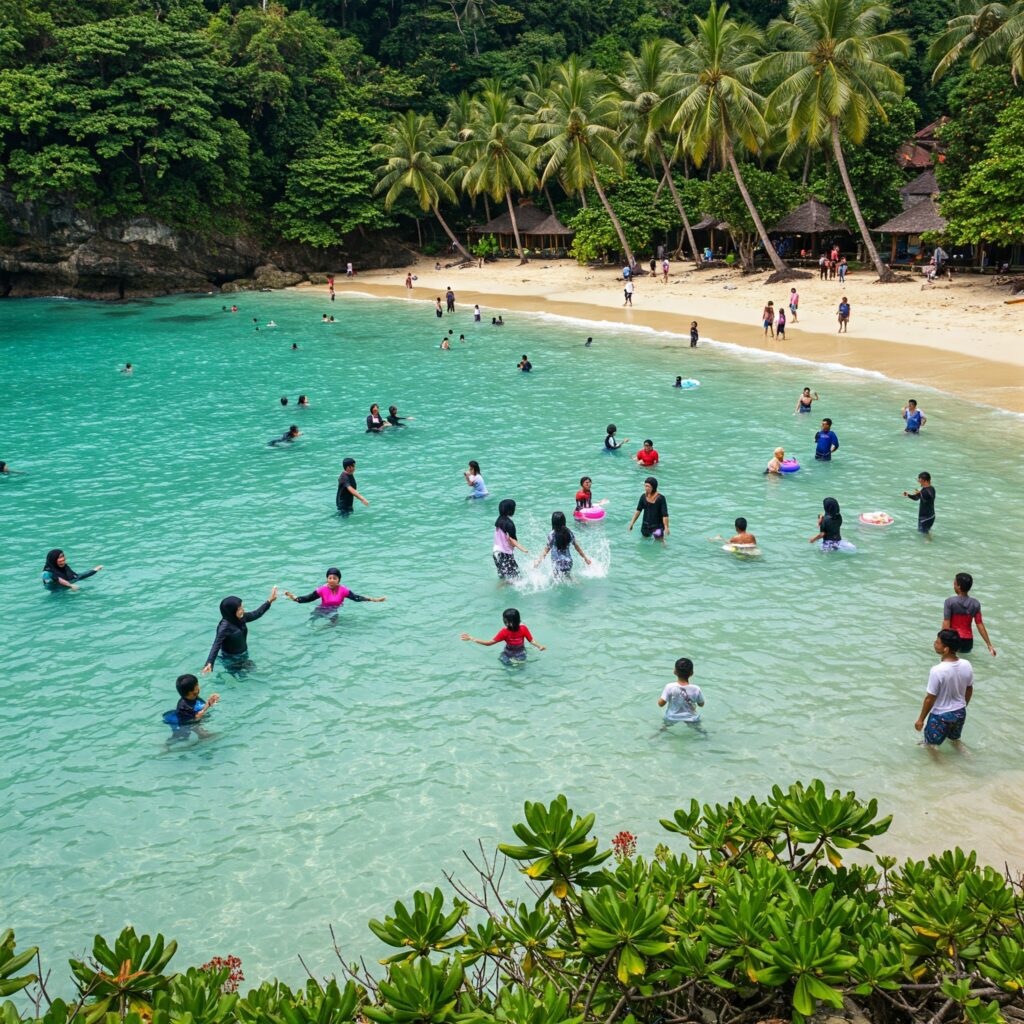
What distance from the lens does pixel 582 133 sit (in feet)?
161

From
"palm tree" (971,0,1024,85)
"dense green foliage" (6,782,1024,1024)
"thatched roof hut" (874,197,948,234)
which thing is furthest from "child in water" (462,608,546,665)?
"thatched roof hut" (874,197,948,234)

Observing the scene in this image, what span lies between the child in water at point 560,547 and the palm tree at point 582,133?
40.0 meters

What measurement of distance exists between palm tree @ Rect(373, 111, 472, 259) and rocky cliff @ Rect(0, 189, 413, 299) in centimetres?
896

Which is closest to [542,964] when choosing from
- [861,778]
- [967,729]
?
[861,778]

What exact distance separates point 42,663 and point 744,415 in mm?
19091

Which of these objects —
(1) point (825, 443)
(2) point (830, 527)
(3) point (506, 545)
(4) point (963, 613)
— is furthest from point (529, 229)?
(4) point (963, 613)

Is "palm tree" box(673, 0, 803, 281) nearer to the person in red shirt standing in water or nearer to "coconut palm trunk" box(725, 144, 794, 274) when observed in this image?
"coconut palm trunk" box(725, 144, 794, 274)

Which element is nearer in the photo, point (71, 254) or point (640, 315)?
point (640, 315)

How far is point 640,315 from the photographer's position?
43062 mm

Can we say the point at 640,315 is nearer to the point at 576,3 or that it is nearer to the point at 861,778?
the point at 861,778

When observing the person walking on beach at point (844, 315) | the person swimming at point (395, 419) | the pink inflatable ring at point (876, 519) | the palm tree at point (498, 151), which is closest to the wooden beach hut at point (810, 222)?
the person walking on beach at point (844, 315)

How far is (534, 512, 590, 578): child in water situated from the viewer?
1377 centimetres

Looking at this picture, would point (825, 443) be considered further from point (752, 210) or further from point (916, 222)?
point (916, 222)

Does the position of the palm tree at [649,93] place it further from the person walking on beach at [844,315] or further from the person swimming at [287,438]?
the person swimming at [287,438]
